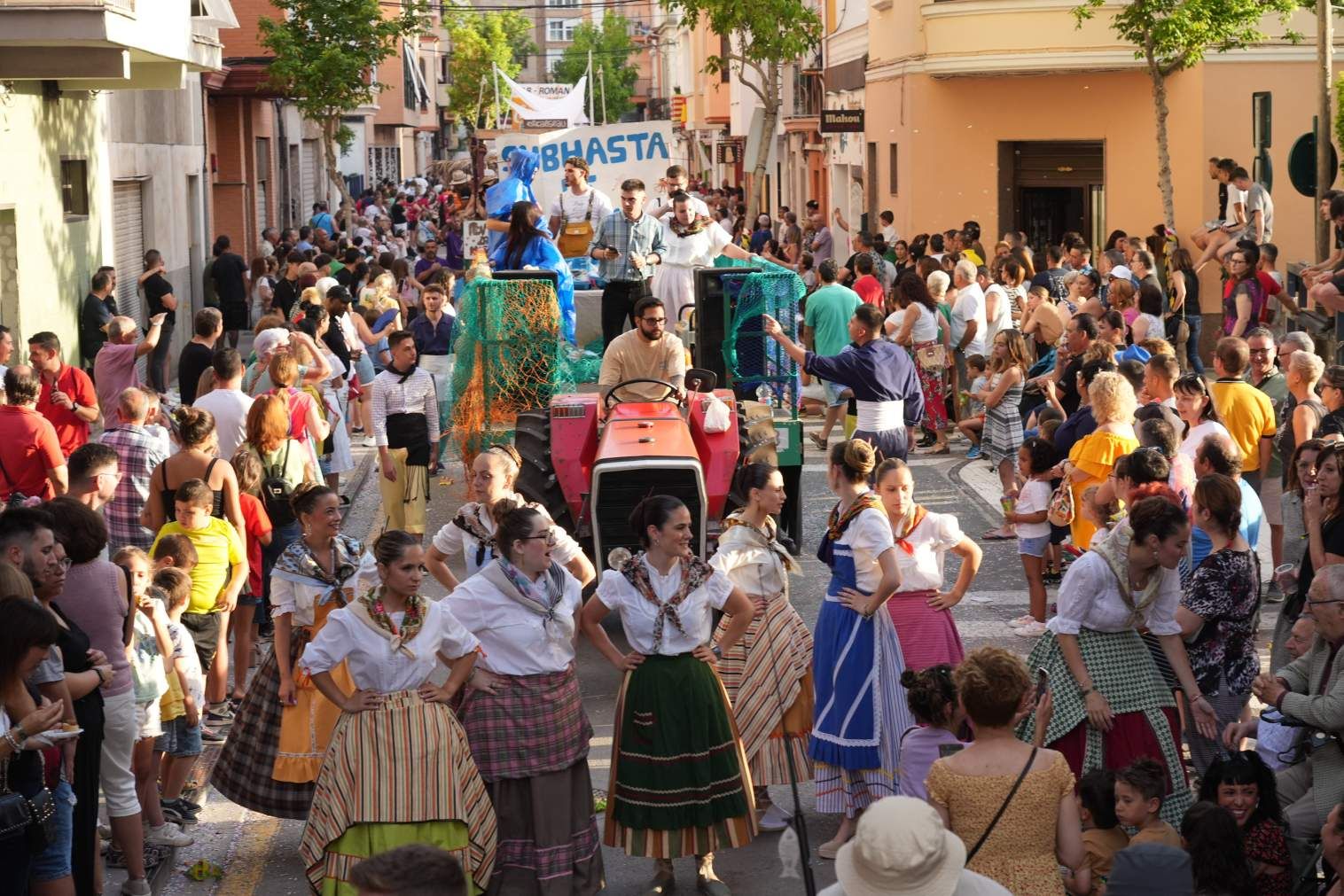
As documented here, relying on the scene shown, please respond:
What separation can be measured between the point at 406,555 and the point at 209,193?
2555 cm

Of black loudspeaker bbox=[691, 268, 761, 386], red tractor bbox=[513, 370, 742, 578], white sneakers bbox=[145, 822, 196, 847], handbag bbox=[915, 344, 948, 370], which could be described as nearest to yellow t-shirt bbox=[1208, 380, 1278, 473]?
red tractor bbox=[513, 370, 742, 578]

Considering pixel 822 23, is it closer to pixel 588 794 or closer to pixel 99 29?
pixel 99 29

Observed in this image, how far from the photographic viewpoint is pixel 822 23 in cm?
4091

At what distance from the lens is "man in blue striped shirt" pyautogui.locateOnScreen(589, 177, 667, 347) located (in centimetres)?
1540

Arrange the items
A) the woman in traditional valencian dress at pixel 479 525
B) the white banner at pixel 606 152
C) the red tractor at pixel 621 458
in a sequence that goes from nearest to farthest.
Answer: the woman in traditional valencian dress at pixel 479 525 < the red tractor at pixel 621 458 < the white banner at pixel 606 152

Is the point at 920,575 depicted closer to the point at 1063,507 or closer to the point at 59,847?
the point at 1063,507

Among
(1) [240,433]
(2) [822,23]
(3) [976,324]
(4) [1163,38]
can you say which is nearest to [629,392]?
(1) [240,433]

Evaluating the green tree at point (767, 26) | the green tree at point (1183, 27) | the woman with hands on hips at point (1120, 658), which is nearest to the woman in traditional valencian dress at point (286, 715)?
the woman with hands on hips at point (1120, 658)

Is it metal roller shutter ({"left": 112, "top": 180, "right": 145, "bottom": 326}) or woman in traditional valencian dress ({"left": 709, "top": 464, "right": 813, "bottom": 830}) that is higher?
metal roller shutter ({"left": 112, "top": 180, "right": 145, "bottom": 326})

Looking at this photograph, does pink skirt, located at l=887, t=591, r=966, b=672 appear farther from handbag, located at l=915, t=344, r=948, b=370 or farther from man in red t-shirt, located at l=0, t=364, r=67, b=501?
handbag, located at l=915, t=344, r=948, b=370

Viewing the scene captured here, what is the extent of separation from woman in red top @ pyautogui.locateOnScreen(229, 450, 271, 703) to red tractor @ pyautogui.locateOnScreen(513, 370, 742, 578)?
1775mm

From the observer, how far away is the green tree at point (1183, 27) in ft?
73.3

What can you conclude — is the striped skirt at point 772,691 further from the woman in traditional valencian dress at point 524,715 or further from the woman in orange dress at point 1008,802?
the woman in orange dress at point 1008,802

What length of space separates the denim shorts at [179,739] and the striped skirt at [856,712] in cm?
269
